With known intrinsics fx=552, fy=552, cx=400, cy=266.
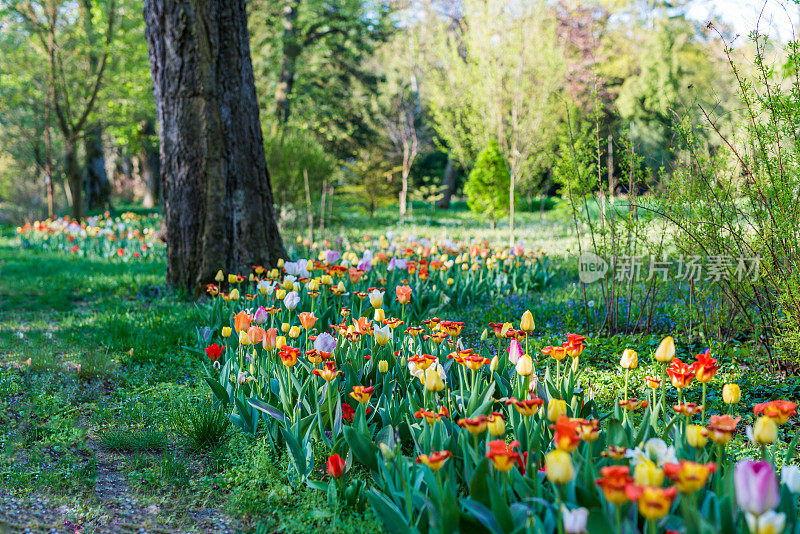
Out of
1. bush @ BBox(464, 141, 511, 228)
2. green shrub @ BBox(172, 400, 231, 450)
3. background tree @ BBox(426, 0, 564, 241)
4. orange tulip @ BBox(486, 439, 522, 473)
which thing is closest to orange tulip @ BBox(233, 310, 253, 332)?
green shrub @ BBox(172, 400, 231, 450)

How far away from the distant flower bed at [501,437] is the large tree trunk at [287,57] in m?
14.2

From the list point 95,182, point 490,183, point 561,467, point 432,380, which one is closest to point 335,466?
point 432,380

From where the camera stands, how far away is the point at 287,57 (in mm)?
16547

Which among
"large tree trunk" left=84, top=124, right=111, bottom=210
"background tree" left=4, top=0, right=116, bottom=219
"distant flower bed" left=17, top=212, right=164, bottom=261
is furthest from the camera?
"large tree trunk" left=84, top=124, right=111, bottom=210

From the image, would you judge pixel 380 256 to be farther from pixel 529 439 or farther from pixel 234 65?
pixel 529 439

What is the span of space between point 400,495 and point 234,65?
4.43 meters

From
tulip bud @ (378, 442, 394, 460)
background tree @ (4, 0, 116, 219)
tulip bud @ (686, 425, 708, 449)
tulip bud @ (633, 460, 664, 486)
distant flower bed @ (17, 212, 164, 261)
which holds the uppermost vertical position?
background tree @ (4, 0, 116, 219)

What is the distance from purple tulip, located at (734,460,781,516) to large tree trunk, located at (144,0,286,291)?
4555 millimetres

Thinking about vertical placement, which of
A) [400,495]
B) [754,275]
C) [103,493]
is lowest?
[103,493]

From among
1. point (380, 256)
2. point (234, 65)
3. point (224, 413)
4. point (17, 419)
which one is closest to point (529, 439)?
point (224, 413)

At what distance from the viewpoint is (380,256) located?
495cm

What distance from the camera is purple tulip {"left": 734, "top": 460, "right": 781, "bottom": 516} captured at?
1.13 meters

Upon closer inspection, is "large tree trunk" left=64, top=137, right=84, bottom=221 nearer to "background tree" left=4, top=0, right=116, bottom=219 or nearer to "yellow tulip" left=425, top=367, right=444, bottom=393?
"background tree" left=4, top=0, right=116, bottom=219

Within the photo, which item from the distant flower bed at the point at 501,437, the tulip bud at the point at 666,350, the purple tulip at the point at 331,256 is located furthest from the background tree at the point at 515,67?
the tulip bud at the point at 666,350
